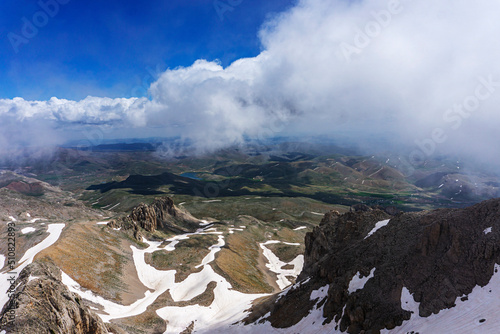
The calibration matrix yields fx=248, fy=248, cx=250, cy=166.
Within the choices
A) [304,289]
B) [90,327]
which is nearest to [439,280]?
[304,289]

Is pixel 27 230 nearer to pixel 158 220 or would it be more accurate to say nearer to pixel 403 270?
pixel 158 220

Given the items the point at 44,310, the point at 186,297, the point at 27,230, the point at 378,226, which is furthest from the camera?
the point at 27,230

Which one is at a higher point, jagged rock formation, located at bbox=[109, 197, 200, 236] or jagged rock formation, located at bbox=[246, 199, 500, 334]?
jagged rock formation, located at bbox=[109, 197, 200, 236]

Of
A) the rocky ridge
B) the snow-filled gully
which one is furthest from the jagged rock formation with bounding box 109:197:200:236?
the snow-filled gully

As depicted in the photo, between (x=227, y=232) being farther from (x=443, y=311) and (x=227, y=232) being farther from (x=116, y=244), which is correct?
(x=443, y=311)

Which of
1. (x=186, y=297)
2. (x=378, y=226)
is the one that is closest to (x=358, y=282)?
(x=378, y=226)

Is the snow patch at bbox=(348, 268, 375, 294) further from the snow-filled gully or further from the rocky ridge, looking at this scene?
the rocky ridge
